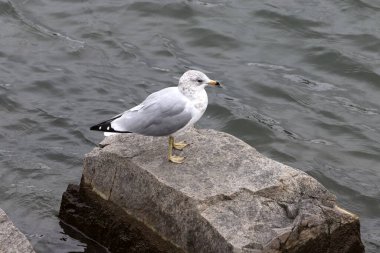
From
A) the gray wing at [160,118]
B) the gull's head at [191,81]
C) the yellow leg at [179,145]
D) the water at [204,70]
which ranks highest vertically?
the gull's head at [191,81]

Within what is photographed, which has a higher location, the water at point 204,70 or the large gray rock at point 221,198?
the large gray rock at point 221,198

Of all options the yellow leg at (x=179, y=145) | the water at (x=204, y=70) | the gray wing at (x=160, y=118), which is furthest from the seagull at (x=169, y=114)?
the water at (x=204, y=70)

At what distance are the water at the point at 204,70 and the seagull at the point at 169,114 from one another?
1146 millimetres

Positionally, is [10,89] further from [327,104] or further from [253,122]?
[327,104]

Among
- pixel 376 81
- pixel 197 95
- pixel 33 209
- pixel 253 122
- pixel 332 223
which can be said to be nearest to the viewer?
pixel 332 223

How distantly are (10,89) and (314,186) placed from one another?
5.04m

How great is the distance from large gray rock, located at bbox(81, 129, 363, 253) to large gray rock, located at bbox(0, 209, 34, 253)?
112 centimetres

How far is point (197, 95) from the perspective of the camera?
641cm

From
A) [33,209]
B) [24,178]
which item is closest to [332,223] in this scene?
[33,209]

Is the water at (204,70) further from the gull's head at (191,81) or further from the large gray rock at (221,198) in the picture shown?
the gull's head at (191,81)

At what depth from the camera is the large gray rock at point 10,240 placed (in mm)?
5359

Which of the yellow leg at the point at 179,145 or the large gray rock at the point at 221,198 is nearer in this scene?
the large gray rock at the point at 221,198

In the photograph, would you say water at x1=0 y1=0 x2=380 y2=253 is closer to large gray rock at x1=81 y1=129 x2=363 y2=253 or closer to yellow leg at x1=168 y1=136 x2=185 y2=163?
large gray rock at x1=81 y1=129 x2=363 y2=253

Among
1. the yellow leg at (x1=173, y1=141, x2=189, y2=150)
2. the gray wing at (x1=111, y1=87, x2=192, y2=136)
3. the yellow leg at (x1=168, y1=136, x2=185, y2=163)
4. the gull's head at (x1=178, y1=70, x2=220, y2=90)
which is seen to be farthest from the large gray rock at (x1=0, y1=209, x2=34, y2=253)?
the gull's head at (x1=178, y1=70, x2=220, y2=90)
